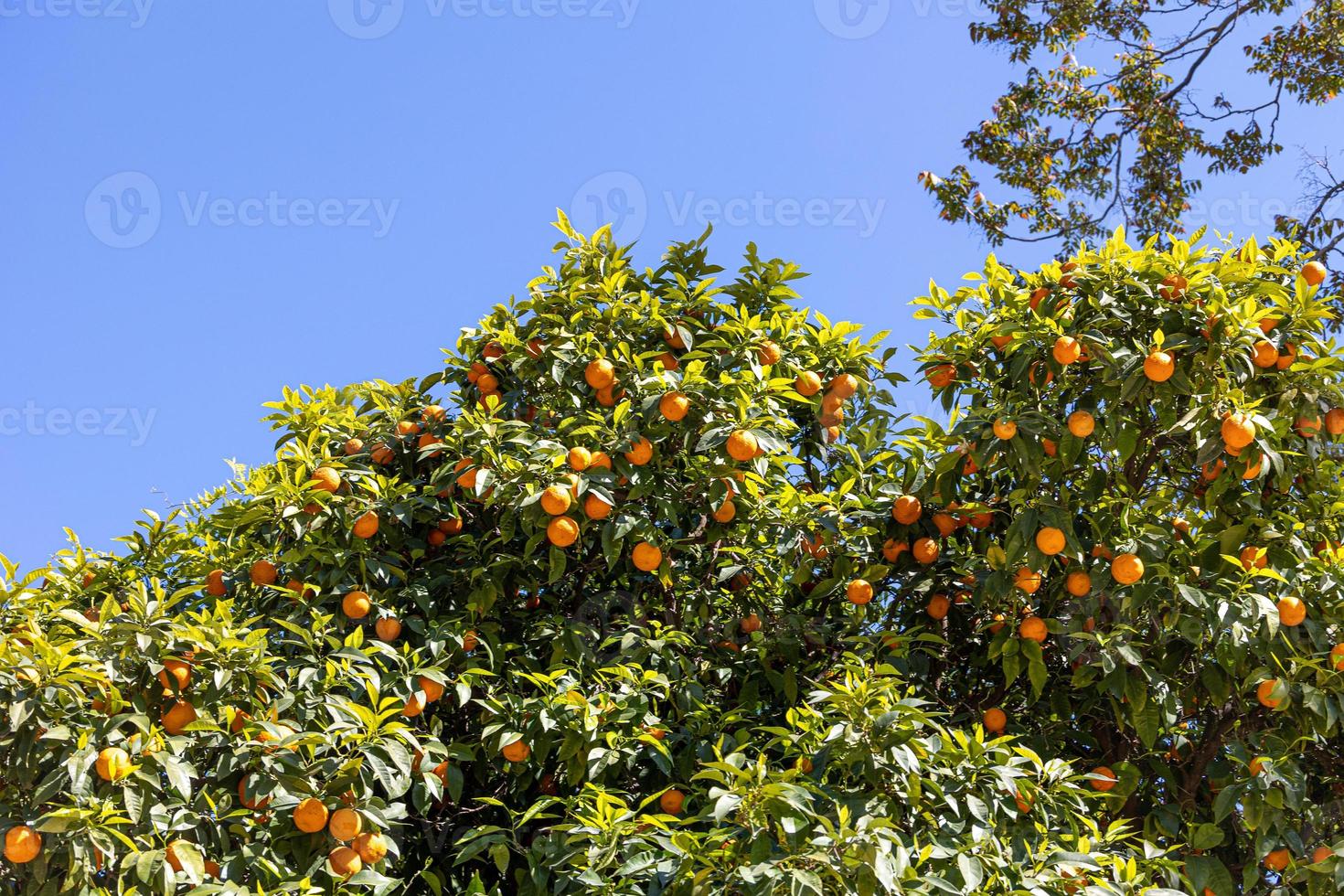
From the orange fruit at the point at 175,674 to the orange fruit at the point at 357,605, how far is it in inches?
22.7

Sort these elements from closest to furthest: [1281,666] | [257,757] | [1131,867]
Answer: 1. [1131,867]
2. [257,757]
3. [1281,666]

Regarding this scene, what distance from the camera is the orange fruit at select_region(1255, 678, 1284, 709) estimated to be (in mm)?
3492

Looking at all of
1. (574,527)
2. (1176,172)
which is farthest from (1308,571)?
(1176,172)

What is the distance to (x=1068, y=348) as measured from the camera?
373cm

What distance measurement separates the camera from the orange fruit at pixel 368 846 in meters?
3.28

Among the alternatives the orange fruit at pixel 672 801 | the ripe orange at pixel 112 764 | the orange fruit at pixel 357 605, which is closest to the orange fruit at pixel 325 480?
the orange fruit at pixel 357 605

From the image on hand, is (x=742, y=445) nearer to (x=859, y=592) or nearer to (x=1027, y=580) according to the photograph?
(x=859, y=592)

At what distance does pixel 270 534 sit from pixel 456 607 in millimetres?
686

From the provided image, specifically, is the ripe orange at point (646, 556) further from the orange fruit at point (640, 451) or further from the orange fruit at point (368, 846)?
the orange fruit at point (368, 846)

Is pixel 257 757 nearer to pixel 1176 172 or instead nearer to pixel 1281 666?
pixel 1281 666

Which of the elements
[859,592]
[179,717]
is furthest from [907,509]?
[179,717]

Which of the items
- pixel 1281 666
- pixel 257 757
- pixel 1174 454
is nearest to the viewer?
pixel 257 757

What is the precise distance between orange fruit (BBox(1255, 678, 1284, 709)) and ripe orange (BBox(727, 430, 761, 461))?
1.66 metres

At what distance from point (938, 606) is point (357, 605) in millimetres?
1980
